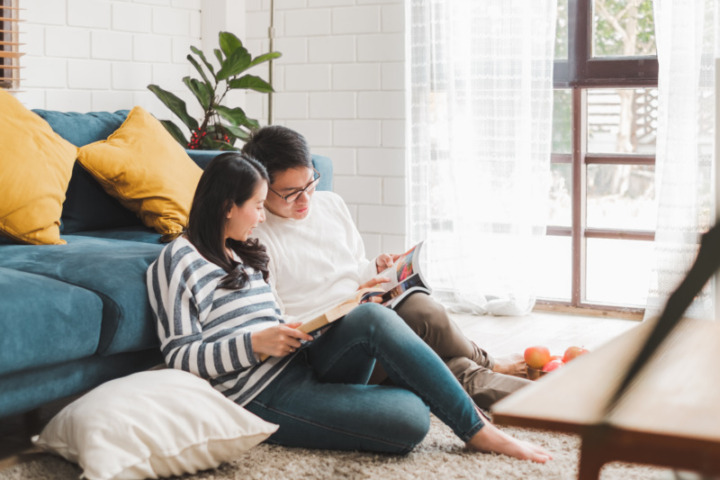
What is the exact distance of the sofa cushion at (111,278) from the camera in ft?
7.02

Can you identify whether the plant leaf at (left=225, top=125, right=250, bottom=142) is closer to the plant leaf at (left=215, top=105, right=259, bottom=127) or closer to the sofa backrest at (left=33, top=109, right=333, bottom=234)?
the plant leaf at (left=215, top=105, right=259, bottom=127)

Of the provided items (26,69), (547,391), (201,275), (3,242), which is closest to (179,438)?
(201,275)

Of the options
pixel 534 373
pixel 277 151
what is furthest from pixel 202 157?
pixel 534 373

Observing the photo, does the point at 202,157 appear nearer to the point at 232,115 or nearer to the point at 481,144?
the point at 232,115

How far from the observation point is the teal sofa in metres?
1.96

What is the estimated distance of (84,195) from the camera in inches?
119

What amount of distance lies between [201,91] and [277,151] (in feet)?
4.96

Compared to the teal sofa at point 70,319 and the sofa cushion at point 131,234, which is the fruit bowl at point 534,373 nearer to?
the teal sofa at point 70,319

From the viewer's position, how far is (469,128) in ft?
13.1

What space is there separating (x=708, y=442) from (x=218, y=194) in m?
1.75

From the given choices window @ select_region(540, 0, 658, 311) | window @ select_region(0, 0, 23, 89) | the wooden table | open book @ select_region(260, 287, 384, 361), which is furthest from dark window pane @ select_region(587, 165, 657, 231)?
the wooden table

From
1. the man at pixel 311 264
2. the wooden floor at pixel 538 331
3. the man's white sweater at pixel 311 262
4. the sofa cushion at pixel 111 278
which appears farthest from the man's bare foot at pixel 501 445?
the wooden floor at pixel 538 331

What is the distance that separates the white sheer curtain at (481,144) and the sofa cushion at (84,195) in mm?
1527

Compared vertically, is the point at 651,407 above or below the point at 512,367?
above
